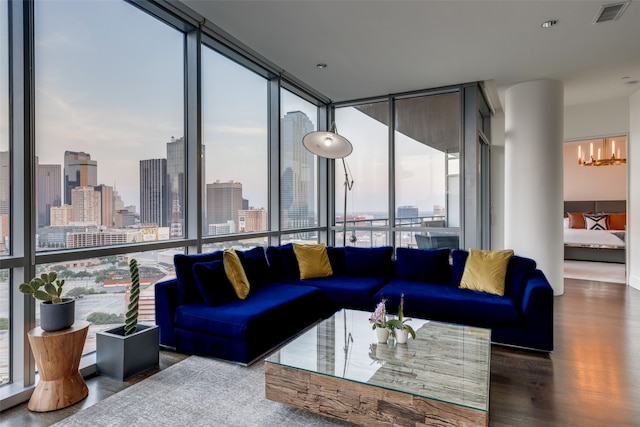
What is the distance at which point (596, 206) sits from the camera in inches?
357

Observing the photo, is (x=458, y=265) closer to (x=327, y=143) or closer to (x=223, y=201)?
(x=327, y=143)

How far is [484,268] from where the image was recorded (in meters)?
3.65

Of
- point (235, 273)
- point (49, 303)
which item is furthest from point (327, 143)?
point (49, 303)

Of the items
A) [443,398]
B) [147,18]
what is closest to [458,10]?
[147,18]

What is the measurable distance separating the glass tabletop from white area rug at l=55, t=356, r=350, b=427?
1.01 feet

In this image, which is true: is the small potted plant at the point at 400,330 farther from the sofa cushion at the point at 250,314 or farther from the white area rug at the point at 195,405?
the sofa cushion at the point at 250,314

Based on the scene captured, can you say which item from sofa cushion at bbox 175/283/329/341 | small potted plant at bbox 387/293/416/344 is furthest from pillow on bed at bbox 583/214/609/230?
small potted plant at bbox 387/293/416/344

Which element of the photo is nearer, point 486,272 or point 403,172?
point 486,272

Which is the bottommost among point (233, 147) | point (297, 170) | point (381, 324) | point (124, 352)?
point (124, 352)

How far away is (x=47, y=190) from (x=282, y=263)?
2.41m

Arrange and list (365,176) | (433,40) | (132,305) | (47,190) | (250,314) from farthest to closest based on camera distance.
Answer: (365,176), (433,40), (250,314), (132,305), (47,190)

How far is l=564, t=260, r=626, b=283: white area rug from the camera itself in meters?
6.12

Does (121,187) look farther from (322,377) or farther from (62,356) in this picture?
(322,377)

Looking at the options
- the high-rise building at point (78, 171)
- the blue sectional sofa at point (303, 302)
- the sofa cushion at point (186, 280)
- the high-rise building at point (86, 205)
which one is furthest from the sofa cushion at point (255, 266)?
the high-rise building at point (78, 171)
